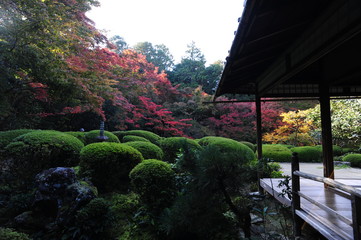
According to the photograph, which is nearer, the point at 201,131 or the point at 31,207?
the point at 31,207

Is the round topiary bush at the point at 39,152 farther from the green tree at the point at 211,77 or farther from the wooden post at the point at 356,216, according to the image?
the green tree at the point at 211,77

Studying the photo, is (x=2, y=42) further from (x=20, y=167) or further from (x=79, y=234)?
(x=79, y=234)

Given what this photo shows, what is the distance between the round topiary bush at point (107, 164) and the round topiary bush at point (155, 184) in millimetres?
1018

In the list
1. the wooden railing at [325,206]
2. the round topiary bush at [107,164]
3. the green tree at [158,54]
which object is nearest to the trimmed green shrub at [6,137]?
the round topiary bush at [107,164]

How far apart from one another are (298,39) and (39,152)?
16.0 feet

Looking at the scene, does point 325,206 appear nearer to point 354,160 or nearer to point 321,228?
point 321,228

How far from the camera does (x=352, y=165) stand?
8.68 m

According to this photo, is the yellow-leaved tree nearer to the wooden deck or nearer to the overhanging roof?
the overhanging roof

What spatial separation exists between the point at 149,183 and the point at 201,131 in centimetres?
848

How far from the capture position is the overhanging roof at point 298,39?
188cm

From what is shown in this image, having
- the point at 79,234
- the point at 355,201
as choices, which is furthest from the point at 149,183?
the point at 355,201

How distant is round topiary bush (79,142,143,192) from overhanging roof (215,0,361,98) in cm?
265

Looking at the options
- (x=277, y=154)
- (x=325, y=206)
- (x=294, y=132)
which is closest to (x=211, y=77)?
(x=294, y=132)

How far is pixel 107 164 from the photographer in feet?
14.6
